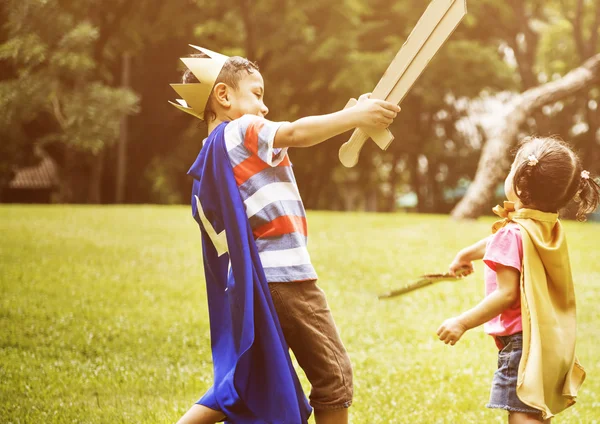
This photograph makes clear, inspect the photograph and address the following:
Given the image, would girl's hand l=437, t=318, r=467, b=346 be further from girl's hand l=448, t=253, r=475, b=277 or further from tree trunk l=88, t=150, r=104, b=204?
tree trunk l=88, t=150, r=104, b=204

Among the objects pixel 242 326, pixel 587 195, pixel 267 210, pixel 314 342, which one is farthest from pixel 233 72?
pixel 587 195

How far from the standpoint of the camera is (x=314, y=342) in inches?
110

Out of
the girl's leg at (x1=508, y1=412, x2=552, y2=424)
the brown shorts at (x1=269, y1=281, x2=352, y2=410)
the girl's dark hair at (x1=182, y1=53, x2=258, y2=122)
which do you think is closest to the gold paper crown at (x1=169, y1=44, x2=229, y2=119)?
the girl's dark hair at (x1=182, y1=53, x2=258, y2=122)

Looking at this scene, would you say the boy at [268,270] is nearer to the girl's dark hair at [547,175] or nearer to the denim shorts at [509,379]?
the denim shorts at [509,379]

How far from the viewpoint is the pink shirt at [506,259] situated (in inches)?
107

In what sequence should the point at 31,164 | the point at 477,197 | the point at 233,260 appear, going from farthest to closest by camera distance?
the point at 31,164, the point at 477,197, the point at 233,260

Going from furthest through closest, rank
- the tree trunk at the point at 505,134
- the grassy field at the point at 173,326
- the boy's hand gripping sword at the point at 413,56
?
the tree trunk at the point at 505,134
the grassy field at the point at 173,326
the boy's hand gripping sword at the point at 413,56

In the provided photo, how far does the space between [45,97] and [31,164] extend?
42.8ft

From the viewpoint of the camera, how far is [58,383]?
177 inches

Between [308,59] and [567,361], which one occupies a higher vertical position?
[308,59]

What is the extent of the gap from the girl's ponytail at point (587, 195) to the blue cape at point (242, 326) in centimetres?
127

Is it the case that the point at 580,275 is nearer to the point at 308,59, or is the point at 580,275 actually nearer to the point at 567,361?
the point at 567,361

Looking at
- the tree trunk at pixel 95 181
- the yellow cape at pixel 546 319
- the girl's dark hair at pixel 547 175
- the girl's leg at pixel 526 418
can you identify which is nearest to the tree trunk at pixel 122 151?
the tree trunk at pixel 95 181

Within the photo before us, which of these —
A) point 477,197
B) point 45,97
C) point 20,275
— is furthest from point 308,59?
point 20,275
